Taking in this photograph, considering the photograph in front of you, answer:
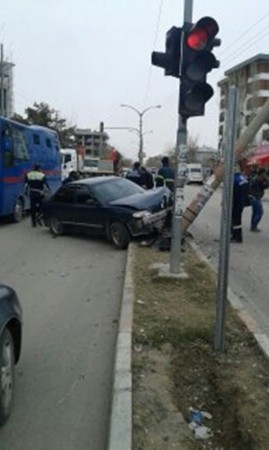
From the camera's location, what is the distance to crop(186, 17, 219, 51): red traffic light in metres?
7.78

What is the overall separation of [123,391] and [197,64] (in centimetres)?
479

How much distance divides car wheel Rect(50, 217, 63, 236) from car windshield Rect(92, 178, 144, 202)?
5.36 ft

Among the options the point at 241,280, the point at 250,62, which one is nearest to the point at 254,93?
the point at 250,62

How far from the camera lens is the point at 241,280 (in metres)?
9.84

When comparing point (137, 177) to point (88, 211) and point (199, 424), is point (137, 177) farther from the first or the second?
point (199, 424)

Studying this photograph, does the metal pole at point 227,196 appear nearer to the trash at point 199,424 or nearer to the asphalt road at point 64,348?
the trash at point 199,424

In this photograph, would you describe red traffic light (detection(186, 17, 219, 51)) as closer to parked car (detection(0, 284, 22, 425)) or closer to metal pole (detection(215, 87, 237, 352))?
metal pole (detection(215, 87, 237, 352))

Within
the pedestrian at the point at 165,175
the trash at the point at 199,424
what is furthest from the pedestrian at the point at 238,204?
the trash at the point at 199,424

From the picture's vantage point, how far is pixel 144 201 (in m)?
13.5

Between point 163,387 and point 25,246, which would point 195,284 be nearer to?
point 163,387

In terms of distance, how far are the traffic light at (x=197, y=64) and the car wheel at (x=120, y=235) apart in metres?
5.04

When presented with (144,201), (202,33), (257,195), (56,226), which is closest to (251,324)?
(202,33)

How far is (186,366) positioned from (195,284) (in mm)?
3207

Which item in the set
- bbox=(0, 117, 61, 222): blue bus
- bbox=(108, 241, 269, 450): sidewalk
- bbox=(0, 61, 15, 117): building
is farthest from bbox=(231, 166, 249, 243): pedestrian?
bbox=(0, 61, 15, 117): building
